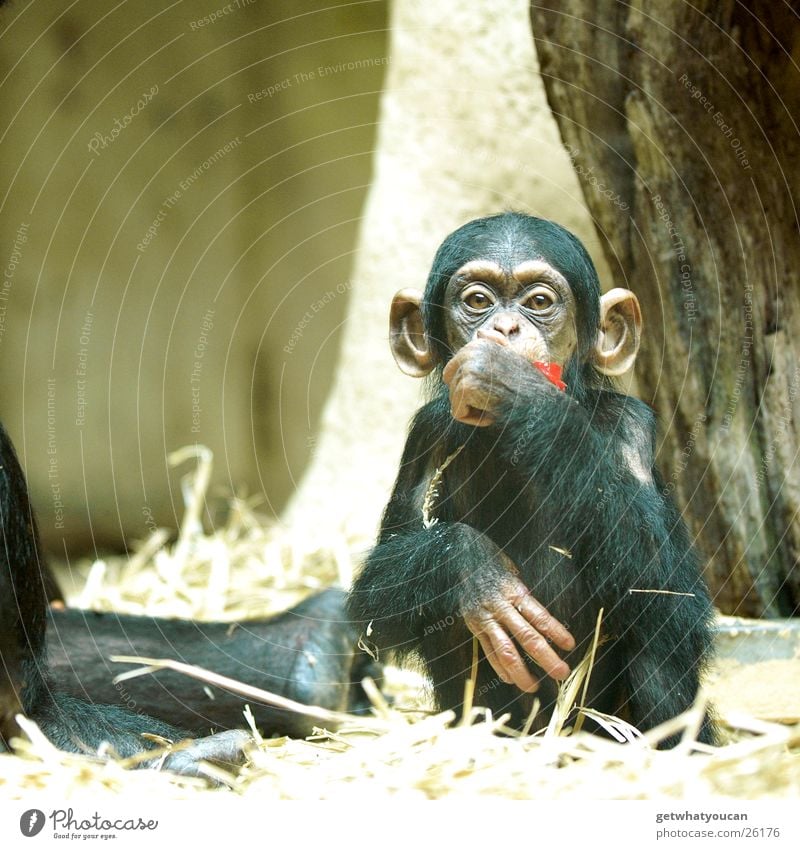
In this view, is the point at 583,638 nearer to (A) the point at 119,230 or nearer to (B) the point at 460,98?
(B) the point at 460,98

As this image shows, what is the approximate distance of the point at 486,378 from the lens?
2373mm

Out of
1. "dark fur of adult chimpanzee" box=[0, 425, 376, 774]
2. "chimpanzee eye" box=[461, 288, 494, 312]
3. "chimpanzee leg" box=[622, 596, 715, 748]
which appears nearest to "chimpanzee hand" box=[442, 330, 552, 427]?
"chimpanzee eye" box=[461, 288, 494, 312]

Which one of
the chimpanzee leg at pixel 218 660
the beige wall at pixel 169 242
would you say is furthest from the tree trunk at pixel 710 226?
the beige wall at pixel 169 242

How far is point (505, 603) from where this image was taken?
244 cm

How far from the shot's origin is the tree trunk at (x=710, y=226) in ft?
9.91

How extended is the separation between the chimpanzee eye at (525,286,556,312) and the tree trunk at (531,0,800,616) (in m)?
0.74

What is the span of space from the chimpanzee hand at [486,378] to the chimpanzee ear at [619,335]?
0.33m

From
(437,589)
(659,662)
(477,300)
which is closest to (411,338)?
(477,300)

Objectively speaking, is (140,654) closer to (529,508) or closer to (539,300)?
(529,508)

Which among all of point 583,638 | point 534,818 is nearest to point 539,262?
point 583,638

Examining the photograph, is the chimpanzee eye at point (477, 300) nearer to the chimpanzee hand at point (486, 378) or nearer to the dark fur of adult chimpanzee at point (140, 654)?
the chimpanzee hand at point (486, 378)

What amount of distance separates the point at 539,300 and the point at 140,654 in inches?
82.8

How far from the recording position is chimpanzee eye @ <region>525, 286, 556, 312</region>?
8.43 ft

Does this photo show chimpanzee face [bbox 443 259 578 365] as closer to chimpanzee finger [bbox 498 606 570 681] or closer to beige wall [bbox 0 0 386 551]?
chimpanzee finger [bbox 498 606 570 681]
